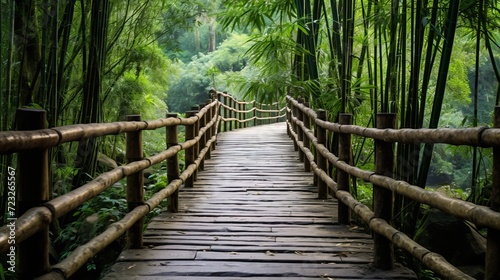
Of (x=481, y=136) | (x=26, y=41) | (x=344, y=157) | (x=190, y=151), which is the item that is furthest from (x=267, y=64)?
(x=481, y=136)

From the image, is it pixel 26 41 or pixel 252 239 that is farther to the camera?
pixel 26 41

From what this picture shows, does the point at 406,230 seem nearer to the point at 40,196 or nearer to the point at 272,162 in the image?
the point at 40,196

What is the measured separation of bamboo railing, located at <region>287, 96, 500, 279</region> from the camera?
1491mm

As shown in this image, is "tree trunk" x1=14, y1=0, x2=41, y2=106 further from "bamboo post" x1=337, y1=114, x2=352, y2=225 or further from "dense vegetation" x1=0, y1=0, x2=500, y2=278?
"bamboo post" x1=337, y1=114, x2=352, y2=225

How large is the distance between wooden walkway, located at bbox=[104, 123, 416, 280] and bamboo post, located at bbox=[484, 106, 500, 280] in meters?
0.82

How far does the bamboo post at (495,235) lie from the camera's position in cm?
147

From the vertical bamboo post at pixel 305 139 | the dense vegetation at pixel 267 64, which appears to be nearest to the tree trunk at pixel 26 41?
the dense vegetation at pixel 267 64

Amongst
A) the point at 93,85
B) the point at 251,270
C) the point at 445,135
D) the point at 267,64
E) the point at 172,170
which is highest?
the point at 267,64

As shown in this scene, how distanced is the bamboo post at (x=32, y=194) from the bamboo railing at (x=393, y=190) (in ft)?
4.44

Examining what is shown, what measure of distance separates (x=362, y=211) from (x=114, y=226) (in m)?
1.29

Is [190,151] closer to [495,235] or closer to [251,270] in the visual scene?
[251,270]

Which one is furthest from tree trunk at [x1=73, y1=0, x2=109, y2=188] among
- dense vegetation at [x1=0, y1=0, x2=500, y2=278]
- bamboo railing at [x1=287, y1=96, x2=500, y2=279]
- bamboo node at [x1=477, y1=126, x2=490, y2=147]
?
bamboo node at [x1=477, y1=126, x2=490, y2=147]

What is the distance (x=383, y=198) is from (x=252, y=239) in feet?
2.77

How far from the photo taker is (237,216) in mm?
3502
